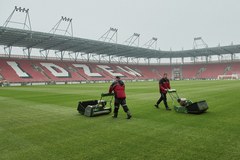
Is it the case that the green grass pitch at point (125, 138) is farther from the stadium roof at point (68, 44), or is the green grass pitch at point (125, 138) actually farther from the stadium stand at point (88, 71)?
the stadium stand at point (88, 71)

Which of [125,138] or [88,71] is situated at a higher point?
[88,71]

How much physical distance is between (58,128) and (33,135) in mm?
978

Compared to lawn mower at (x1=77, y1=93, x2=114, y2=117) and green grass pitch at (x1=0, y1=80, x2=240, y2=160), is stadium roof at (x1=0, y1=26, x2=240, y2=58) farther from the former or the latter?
green grass pitch at (x1=0, y1=80, x2=240, y2=160)

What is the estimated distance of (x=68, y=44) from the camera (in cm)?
5281

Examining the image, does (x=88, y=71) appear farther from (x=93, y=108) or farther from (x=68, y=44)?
(x=93, y=108)

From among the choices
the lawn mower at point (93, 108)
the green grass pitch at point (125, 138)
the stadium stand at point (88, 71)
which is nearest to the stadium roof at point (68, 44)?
the stadium stand at point (88, 71)

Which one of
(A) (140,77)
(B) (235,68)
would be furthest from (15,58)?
(B) (235,68)

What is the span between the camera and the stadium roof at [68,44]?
4294 centimetres

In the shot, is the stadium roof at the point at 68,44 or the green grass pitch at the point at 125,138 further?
the stadium roof at the point at 68,44

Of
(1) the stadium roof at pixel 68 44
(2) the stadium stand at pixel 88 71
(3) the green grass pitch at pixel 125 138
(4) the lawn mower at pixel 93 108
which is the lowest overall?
(3) the green grass pitch at pixel 125 138

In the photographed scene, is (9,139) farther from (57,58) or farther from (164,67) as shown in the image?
(164,67)

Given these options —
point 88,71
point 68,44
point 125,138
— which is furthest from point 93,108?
point 88,71

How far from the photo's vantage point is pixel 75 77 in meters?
56.3

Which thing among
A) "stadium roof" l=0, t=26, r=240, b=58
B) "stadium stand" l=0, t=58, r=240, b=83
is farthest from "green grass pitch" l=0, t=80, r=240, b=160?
"stadium stand" l=0, t=58, r=240, b=83
